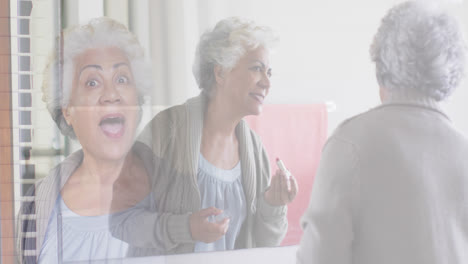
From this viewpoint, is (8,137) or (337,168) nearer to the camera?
(337,168)

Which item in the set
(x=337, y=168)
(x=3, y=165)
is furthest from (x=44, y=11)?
(x=337, y=168)

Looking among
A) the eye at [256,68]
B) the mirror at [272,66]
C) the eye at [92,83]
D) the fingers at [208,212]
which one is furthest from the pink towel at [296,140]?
the eye at [92,83]

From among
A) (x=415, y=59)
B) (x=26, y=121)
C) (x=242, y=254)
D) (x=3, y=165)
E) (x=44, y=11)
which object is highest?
(x=44, y=11)

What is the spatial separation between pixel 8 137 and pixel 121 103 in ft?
1.08

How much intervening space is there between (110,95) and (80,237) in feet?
1.43

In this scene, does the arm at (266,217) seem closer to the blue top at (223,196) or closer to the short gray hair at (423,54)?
the blue top at (223,196)

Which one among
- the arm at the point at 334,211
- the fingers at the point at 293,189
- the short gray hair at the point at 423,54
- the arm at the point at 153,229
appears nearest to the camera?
the arm at the point at 334,211

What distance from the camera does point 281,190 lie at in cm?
151

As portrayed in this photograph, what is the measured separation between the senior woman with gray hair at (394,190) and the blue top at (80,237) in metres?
0.56

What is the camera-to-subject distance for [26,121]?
1.34 meters

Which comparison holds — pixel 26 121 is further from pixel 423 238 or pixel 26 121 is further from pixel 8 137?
pixel 423 238

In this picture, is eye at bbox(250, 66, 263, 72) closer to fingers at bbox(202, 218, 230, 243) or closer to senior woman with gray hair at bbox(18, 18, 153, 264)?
senior woman with gray hair at bbox(18, 18, 153, 264)

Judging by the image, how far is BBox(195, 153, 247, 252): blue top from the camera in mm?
1449

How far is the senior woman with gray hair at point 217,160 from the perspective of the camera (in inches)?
56.2
